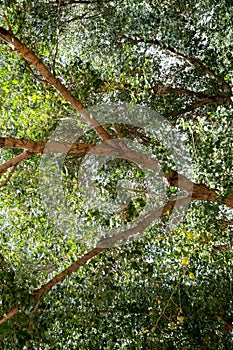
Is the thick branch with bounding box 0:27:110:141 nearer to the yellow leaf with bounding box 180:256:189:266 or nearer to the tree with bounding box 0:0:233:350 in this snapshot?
the tree with bounding box 0:0:233:350

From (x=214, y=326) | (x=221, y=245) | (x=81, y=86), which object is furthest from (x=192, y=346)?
(x=81, y=86)

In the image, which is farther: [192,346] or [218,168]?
[192,346]

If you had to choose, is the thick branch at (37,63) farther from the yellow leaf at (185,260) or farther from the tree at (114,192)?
the yellow leaf at (185,260)

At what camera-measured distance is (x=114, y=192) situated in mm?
4426

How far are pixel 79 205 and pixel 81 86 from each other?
3.27 feet

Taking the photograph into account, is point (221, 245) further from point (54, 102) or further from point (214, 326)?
point (54, 102)

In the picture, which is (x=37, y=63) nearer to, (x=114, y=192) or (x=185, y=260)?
(x=114, y=192)

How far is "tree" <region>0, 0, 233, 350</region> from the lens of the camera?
3.98 meters

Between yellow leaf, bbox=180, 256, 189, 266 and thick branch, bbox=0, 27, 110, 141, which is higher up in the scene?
thick branch, bbox=0, 27, 110, 141

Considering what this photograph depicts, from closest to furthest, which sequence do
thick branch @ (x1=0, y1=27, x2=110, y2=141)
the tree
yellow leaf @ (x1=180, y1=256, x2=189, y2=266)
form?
thick branch @ (x1=0, y1=27, x2=110, y2=141) → the tree → yellow leaf @ (x1=180, y1=256, x2=189, y2=266)

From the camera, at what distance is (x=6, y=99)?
504cm

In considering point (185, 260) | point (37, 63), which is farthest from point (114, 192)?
point (37, 63)

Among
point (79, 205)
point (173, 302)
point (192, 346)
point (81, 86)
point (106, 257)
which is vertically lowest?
point (192, 346)

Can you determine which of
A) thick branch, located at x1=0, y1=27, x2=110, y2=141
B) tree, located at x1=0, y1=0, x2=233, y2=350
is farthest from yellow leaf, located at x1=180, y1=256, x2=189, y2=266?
thick branch, located at x1=0, y1=27, x2=110, y2=141
